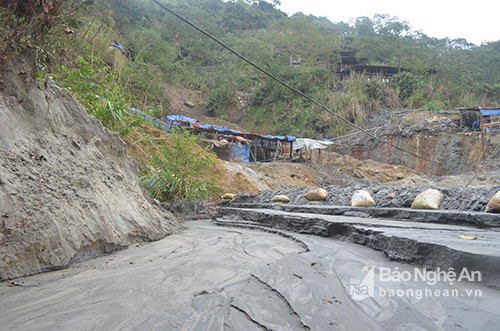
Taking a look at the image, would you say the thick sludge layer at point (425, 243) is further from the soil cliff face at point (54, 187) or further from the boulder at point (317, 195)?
the boulder at point (317, 195)

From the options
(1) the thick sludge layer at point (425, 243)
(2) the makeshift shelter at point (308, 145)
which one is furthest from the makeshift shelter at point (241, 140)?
(1) the thick sludge layer at point (425, 243)

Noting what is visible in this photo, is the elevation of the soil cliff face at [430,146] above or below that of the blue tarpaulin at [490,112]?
below

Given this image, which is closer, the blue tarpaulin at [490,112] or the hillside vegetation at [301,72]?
the blue tarpaulin at [490,112]

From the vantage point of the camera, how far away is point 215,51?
1479 inches

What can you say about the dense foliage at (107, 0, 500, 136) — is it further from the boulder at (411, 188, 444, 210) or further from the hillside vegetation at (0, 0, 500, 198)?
the boulder at (411, 188, 444, 210)

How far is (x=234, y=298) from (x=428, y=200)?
3519 millimetres

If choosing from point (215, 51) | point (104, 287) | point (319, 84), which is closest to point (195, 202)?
point (104, 287)

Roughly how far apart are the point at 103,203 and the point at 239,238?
1.39 meters

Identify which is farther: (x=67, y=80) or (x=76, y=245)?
(x=67, y=80)

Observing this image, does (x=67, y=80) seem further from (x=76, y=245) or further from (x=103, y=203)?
(x=76, y=245)

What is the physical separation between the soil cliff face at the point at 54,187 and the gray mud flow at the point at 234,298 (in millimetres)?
194

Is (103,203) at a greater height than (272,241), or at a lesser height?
greater

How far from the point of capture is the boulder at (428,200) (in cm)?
390

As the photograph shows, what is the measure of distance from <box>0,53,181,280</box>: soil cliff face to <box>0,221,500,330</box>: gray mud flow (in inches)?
7.6
